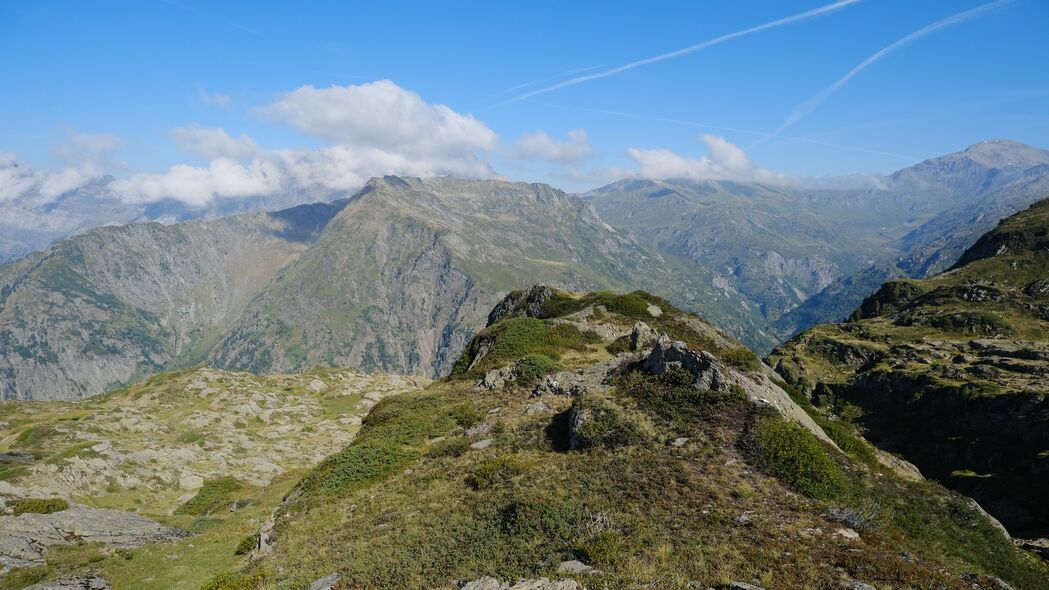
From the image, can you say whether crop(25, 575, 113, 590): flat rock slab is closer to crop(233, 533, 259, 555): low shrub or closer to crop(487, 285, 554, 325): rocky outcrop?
crop(233, 533, 259, 555): low shrub

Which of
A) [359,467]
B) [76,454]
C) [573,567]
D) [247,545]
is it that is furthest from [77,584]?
[76,454]

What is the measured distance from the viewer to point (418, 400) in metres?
40.7

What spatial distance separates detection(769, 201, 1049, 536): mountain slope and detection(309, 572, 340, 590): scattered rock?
6536 centimetres

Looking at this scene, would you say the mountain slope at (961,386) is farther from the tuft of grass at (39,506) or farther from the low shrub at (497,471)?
the tuft of grass at (39,506)

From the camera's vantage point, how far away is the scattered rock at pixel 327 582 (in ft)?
58.9

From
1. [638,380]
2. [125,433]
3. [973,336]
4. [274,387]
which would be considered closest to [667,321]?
[638,380]

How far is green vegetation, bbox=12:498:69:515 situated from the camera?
105 ft

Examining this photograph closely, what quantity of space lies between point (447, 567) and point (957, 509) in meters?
21.2

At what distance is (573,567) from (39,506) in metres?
37.5

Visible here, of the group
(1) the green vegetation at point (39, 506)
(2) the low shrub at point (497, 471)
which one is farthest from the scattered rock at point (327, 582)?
(1) the green vegetation at point (39, 506)

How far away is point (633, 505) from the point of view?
19.5 m

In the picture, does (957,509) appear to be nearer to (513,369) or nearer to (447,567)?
(447,567)

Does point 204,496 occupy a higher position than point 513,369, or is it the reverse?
point 513,369

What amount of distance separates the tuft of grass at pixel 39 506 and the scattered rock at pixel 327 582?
26.5 metres
